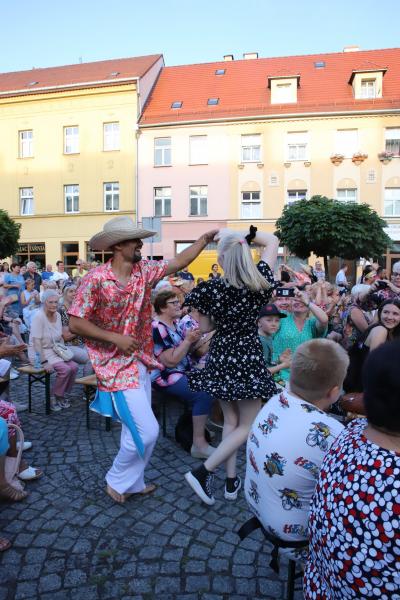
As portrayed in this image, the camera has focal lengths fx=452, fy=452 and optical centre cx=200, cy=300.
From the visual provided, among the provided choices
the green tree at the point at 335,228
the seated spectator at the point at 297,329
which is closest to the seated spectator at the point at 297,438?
the seated spectator at the point at 297,329

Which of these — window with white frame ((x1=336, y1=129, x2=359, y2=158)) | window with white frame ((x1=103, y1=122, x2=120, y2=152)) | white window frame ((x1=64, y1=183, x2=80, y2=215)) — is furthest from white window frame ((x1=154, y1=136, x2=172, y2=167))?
window with white frame ((x1=336, y1=129, x2=359, y2=158))

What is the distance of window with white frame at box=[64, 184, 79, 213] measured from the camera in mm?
26438

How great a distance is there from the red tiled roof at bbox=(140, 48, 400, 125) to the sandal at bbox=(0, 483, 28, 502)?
23.7 m

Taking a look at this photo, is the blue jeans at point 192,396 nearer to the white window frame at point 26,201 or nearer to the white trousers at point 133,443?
the white trousers at point 133,443

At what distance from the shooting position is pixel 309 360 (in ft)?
6.38

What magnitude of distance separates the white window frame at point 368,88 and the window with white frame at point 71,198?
16.5m

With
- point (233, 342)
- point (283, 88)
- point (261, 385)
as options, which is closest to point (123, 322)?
point (233, 342)

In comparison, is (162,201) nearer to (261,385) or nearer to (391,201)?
(391,201)

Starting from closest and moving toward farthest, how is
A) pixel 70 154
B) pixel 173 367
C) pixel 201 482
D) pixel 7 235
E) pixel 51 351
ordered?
pixel 201 482 → pixel 173 367 → pixel 51 351 → pixel 7 235 → pixel 70 154

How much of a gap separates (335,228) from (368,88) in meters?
11.1

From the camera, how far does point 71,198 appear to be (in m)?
→ 26.5

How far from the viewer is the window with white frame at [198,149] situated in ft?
81.1

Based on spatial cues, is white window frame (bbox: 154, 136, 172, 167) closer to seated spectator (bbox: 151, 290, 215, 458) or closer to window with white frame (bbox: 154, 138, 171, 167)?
window with white frame (bbox: 154, 138, 171, 167)

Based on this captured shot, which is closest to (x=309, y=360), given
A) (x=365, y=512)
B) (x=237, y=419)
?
(x=365, y=512)
